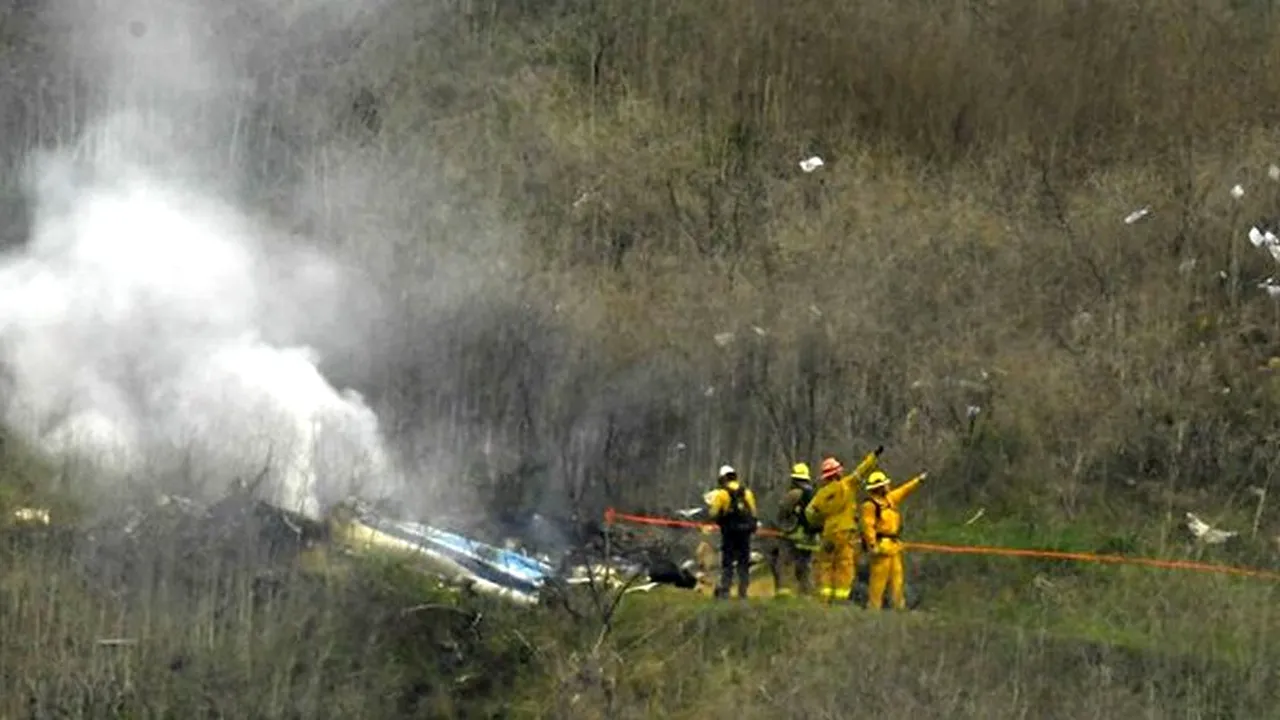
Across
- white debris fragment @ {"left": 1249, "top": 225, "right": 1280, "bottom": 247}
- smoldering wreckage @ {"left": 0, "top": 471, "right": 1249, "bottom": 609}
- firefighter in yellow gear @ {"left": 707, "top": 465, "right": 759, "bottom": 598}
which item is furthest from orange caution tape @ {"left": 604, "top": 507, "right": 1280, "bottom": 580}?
white debris fragment @ {"left": 1249, "top": 225, "right": 1280, "bottom": 247}

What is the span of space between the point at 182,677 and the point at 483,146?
1053 centimetres

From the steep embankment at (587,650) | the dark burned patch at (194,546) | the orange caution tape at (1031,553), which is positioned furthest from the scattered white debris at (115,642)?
the orange caution tape at (1031,553)

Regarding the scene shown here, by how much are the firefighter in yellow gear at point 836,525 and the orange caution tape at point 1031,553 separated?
80 cm

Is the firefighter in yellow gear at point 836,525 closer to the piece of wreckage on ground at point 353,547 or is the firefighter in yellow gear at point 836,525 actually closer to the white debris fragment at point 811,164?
the piece of wreckage on ground at point 353,547

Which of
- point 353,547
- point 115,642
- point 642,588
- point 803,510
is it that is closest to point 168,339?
point 353,547

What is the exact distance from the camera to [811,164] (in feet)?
87.6

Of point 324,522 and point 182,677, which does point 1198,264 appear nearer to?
point 324,522

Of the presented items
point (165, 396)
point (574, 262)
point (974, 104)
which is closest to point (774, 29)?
point (974, 104)

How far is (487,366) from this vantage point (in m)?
23.0

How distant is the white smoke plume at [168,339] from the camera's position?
20.3m

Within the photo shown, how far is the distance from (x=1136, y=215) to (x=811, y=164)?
4.02 meters

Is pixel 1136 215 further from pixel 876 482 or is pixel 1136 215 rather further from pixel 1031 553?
pixel 876 482

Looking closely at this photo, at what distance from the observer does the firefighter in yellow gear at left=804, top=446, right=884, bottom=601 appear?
18203 mm

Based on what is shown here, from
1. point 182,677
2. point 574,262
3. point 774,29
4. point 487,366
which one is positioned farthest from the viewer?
point 774,29
